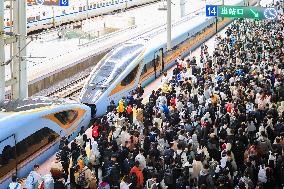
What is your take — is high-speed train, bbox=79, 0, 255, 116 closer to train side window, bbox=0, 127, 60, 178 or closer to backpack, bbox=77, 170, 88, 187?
train side window, bbox=0, 127, 60, 178

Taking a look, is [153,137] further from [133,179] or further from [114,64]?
[114,64]

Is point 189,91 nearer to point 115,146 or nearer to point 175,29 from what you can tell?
point 115,146

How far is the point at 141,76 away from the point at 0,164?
10871 millimetres

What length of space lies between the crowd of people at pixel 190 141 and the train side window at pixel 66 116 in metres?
1.22

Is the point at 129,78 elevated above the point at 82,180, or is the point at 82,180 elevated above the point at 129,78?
the point at 129,78

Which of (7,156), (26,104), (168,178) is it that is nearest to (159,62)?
(26,104)

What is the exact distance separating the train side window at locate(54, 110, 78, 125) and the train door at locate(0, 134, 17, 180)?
2230 mm

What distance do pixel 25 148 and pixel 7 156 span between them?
914 mm

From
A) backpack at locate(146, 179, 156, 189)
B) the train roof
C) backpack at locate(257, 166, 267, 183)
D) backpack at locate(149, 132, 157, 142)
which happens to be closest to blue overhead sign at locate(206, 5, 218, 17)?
the train roof

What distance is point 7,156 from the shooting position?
13039 millimetres

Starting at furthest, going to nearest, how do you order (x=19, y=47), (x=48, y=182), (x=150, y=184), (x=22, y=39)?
(x=22, y=39), (x=19, y=47), (x=48, y=182), (x=150, y=184)

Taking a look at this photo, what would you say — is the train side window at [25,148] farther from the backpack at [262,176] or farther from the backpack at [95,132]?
the backpack at [262,176]

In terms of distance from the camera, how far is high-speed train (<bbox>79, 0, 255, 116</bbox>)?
1930 cm

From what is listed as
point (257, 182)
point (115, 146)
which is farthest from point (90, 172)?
point (257, 182)
